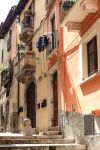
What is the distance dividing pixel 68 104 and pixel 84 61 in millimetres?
2386

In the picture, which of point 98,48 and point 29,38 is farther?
point 29,38

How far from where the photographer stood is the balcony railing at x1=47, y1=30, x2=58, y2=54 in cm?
1719

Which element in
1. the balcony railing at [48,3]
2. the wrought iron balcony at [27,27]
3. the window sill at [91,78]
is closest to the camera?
the window sill at [91,78]

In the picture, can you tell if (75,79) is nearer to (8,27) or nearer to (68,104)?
(68,104)

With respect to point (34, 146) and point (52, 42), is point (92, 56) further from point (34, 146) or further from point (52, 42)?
point (52, 42)

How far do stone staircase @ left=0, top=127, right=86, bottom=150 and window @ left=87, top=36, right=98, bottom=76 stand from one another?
8.41 ft

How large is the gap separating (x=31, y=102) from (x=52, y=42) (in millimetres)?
5513

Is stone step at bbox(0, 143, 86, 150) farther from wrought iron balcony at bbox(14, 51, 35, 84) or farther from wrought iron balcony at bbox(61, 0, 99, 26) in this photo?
wrought iron balcony at bbox(14, 51, 35, 84)

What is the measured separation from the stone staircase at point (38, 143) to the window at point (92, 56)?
2564 mm

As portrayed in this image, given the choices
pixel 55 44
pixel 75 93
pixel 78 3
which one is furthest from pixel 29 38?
pixel 78 3

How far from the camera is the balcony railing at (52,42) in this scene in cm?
1719

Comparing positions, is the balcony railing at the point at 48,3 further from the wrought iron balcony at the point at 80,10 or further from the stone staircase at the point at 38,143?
the stone staircase at the point at 38,143

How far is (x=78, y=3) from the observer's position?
12.2 metres

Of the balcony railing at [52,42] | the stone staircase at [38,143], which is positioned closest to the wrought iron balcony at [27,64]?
the balcony railing at [52,42]
